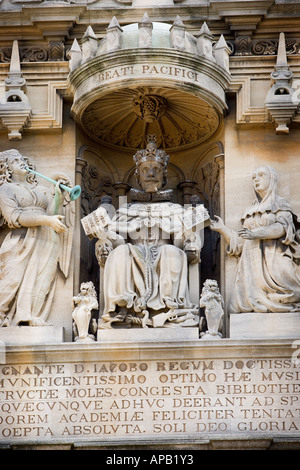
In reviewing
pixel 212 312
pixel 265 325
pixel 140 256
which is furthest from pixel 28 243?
pixel 265 325

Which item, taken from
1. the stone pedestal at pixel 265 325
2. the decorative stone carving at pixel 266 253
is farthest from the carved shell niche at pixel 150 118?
the stone pedestal at pixel 265 325

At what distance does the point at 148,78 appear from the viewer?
68.1 feet

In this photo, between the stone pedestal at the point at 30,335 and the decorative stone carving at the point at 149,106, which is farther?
the decorative stone carving at the point at 149,106

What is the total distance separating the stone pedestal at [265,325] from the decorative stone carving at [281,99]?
2.65 meters

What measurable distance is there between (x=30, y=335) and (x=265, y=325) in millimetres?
2869

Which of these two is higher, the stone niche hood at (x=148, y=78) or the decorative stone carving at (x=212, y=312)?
the stone niche hood at (x=148, y=78)

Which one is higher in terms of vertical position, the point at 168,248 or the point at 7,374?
the point at 168,248

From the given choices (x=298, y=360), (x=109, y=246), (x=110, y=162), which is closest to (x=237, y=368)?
(x=298, y=360)

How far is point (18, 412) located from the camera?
64.1ft

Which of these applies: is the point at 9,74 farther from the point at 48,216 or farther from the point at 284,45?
the point at 284,45

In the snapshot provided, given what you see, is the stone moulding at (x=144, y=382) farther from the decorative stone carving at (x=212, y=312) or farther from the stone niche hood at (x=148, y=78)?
the stone niche hood at (x=148, y=78)

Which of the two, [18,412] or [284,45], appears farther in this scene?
[284,45]

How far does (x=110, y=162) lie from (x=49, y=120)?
117 cm

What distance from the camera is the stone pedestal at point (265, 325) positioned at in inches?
778
